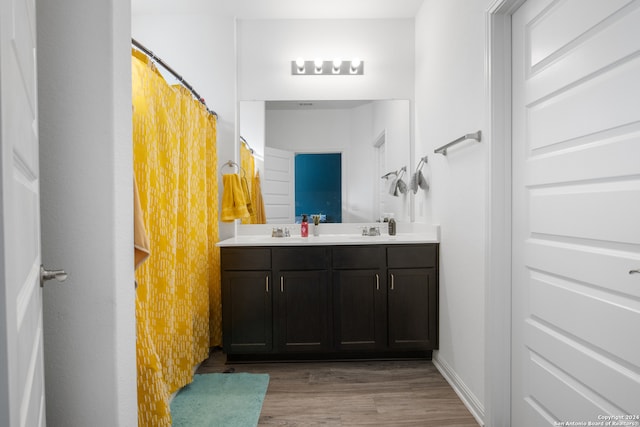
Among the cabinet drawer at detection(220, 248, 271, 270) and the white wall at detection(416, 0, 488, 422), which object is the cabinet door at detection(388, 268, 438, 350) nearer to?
the white wall at detection(416, 0, 488, 422)

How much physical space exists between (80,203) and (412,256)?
6.57ft

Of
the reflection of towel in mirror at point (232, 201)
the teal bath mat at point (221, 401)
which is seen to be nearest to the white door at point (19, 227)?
the teal bath mat at point (221, 401)

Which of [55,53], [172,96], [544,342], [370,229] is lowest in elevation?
[544,342]

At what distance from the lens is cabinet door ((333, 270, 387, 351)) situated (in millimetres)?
2488

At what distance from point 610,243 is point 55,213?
1.65 meters

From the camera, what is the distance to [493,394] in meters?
1.71

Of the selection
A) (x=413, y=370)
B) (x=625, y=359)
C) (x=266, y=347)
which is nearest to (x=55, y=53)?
(x=625, y=359)

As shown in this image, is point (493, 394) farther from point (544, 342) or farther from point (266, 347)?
point (266, 347)

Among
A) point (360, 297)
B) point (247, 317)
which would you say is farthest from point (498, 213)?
point (247, 317)

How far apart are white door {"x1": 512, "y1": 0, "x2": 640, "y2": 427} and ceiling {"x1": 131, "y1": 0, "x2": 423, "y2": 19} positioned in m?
1.42

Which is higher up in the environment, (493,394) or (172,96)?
(172,96)

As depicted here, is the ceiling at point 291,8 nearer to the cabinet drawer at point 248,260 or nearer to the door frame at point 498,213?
the door frame at point 498,213

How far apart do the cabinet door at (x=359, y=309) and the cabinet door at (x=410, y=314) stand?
0.06 meters

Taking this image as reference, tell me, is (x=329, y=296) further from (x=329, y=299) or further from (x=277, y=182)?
(x=277, y=182)
